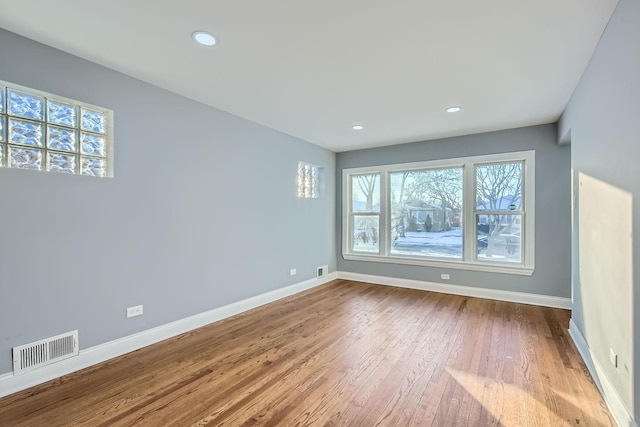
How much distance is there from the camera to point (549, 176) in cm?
413

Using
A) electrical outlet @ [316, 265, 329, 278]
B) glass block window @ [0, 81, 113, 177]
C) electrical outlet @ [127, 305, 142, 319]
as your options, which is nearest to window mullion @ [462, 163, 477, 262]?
electrical outlet @ [316, 265, 329, 278]

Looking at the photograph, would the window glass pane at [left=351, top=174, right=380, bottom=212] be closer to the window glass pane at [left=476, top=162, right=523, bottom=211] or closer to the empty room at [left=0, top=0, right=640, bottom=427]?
the empty room at [left=0, top=0, right=640, bottom=427]

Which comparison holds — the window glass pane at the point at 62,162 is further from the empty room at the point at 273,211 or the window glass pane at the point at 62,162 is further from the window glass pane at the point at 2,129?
the window glass pane at the point at 2,129

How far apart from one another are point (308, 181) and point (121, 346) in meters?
3.55

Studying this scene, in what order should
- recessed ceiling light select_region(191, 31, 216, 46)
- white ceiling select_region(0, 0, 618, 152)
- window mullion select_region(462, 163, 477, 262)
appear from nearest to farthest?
white ceiling select_region(0, 0, 618, 152), recessed ceiling light select_region(191, 31, 216, 46), window mullion select_region(462, 163, 477, 262)

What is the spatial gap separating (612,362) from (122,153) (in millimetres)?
4151

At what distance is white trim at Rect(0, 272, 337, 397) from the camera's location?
7.10 ft

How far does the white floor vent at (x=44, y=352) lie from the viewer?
7.09 feet

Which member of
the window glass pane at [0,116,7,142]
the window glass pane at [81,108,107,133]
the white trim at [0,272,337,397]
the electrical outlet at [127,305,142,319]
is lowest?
the white trim at [0,272,337,397]

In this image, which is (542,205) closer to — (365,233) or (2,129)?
(365,233)

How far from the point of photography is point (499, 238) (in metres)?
4.54

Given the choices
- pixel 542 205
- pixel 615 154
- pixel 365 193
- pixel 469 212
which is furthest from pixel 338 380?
pixel 365 193

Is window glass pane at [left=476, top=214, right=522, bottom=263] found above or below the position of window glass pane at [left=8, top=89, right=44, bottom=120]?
below

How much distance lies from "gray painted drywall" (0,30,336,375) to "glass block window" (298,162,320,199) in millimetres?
537
